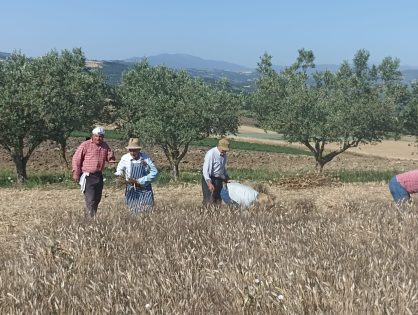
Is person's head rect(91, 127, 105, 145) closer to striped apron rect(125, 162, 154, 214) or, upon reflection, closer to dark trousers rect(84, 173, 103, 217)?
dark trousers rect(84, 173, 103, 217)

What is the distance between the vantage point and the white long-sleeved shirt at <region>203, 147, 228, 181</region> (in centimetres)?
932

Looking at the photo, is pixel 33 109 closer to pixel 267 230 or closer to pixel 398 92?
pixel 267 230

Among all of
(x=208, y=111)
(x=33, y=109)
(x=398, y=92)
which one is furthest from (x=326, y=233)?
(x=398, y=92)

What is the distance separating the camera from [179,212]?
5875 millimetres

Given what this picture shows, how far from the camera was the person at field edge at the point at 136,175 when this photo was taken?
834 cm

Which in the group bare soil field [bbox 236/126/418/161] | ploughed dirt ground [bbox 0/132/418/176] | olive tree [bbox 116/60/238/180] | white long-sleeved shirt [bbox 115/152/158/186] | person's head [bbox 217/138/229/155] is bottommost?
bare soil field [bbox 236/126/418/161]

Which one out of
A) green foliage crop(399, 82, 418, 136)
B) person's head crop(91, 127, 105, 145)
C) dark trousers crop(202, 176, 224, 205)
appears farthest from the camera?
green foliage crop(399, 82, 418, 136)

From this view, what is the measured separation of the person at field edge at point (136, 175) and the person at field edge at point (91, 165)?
0.44 meters

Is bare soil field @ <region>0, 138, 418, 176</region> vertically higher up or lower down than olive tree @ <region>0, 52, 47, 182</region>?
lower down

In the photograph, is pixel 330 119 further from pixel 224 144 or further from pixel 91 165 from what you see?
pixel 91 165

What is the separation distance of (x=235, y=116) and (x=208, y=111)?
1716 mm

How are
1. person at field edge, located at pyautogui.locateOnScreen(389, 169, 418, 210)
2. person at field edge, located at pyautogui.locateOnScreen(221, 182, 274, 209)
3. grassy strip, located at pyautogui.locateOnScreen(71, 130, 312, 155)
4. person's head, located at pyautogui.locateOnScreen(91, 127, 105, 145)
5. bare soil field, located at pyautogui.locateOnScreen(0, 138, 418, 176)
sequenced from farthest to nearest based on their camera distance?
1. grassy strip, located at pyautogui.locateOnScreen(71, 130, 312, 155)
2. bare soil field, located at pyautogui.locateOnScreen(0, 138, 418, 176)
3. person's head, located at pyautogui.locateOnScreen(91, 127, 105, 145)
4. person at field edge, located at pyautogui.locateOnScreen(221, 182, 274, 209)
5. person at field edge, located at pyautogui.locateOnScreen(389, 169, 418, 210)

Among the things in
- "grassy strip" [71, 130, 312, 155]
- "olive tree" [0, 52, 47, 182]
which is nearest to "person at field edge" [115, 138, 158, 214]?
"olive tree" [0, 52, 47, 182]

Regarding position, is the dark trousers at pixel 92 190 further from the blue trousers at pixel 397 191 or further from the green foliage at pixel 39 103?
the green foliage at pixel 39 103
